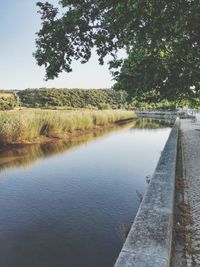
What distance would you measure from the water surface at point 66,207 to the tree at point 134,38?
263 centimetres

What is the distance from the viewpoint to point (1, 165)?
8078mm

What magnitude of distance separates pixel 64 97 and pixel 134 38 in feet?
217

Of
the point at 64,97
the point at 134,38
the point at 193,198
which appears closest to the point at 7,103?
the point at 134,38

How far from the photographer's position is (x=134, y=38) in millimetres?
5414

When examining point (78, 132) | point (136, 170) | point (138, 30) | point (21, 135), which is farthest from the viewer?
point (78, 132)

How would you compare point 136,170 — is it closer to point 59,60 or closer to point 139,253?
point 59,60

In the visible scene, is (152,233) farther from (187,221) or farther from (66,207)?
(66,207)

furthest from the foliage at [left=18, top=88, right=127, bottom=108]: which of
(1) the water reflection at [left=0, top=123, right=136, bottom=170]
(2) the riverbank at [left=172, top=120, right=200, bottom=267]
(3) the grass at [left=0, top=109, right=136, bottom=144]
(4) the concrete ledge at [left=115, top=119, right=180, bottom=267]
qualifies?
(4) the concrete ledge at [left=115, top=119, right=180, bottom=267]

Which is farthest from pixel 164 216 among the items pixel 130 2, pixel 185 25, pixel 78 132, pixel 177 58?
pixel 78 132

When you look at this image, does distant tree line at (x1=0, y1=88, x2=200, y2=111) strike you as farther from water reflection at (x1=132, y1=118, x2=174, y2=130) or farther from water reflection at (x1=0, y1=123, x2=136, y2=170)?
water reflection at (x1=0, y1=123, x2=136, y2=170)

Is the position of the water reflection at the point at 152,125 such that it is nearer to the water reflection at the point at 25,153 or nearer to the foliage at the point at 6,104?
the water reflection at the point at 25,153

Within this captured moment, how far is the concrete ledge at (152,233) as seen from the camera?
2148mm

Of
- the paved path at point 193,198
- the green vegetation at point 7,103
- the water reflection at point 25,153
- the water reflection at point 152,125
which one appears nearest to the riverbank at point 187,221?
the paved path at point 193,198

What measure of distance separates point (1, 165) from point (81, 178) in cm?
277
